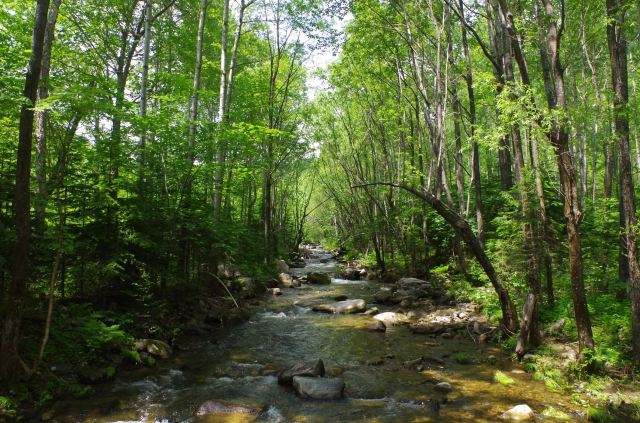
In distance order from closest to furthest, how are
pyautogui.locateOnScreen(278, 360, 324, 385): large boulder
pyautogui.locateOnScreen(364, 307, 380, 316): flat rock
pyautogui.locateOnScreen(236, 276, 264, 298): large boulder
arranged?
pyautogui.locateOnScreen(278, 360, 324, 385): large boulder
pyautogui.locateOnScreen(364, 307, 380, 316): flat rock
pyautogui.locateOnScreen(236, 276, 264, 298): large boulder

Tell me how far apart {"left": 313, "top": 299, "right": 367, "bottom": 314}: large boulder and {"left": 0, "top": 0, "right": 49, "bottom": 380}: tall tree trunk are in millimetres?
10523

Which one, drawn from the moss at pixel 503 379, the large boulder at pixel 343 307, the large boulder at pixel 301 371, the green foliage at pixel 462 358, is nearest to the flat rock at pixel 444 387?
the moss at pixel 503 379

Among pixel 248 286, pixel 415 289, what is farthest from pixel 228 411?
pixel 415 289

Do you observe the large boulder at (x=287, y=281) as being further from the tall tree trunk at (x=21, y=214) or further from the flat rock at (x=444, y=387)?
the tall tree trunk at (x=21, y=214)

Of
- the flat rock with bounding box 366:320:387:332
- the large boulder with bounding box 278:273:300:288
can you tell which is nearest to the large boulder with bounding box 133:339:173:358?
the flat rock with bounding box 366:320:387:332

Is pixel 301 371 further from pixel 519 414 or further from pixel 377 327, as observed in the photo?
pixel 377 327

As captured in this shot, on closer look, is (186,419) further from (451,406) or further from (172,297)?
(172,297)

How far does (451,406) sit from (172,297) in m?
8.65

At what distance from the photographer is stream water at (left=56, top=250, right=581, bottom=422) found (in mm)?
7066

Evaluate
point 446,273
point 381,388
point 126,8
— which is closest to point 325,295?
point 446,273

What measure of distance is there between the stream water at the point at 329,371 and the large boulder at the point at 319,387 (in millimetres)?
165

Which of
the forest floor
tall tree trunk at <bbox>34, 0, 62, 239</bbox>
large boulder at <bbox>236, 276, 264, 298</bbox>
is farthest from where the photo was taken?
large boulder at <bbox>236, 276, 264, 298</bbox>

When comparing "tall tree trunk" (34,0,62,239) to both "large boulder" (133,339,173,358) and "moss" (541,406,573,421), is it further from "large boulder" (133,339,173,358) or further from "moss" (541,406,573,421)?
"moss" (541,406,573,421)

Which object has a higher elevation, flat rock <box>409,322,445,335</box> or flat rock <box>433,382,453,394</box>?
flat rock <box>409,322,445,335</box>
